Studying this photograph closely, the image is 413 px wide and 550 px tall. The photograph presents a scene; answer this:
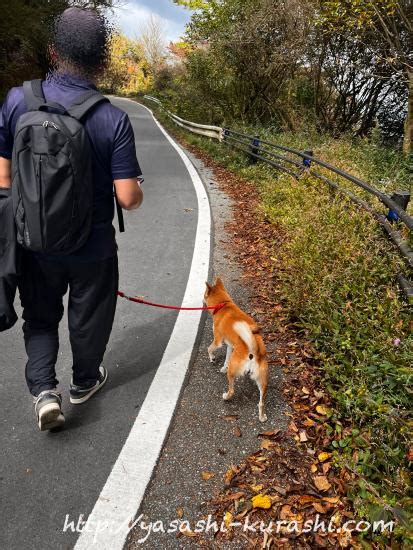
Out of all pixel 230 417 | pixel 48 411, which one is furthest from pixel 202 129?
pixel 48 411

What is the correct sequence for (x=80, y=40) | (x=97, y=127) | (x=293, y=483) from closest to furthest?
(x=80, y=40), (x=97, y=127), (x=293, y=483)

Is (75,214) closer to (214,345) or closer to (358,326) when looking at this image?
(214,345)

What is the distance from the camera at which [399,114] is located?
12.6 meters

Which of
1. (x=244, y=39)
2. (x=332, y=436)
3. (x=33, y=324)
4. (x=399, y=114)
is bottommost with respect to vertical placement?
(x=332, y=436)

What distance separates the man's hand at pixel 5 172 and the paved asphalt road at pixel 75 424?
1559 millimetres

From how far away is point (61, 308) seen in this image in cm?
260

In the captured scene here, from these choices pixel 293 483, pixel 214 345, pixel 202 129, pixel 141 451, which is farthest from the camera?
pixel 202 129

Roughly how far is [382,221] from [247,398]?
2528mm

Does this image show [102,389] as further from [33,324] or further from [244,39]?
[244,39]

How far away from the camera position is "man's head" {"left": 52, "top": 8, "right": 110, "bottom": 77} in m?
1.88

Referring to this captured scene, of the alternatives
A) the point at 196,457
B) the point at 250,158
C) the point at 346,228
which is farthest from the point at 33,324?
the point at 250,158

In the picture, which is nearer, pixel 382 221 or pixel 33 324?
pixel 33 324

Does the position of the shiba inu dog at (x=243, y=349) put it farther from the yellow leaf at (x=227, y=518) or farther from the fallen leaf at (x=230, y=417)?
the yellow leaf at (x=227, y=518)

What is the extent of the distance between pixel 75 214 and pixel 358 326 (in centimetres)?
246
